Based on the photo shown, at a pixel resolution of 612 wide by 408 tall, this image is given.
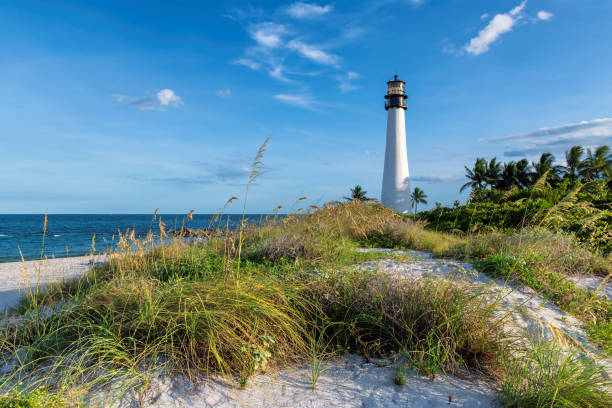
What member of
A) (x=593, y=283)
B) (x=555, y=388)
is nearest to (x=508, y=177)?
(x=593, y=283)

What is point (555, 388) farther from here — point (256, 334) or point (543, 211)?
point (543, 211)

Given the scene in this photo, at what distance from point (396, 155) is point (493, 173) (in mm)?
20380

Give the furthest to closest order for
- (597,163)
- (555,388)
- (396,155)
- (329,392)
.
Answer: (597,163), (396,155), (329,392), (555,388)

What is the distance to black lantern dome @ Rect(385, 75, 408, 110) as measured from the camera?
23250 millimetres

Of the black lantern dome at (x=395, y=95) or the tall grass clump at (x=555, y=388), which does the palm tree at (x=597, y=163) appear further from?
the tall grass clump at (x=555, y=388)

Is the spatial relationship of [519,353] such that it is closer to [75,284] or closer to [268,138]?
[268,138]

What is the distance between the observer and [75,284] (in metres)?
5.52

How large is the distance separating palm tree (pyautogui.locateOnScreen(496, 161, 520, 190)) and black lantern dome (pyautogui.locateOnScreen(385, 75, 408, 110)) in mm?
19050

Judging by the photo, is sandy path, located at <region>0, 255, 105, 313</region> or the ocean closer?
sandy path, located at <region>0, 255, 105, 313</region>

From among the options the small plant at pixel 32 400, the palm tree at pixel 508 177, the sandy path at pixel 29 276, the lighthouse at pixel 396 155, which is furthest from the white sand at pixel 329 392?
the palm tree at pixel 508 177

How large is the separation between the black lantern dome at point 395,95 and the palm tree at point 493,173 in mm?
19313

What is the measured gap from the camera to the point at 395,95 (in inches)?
918

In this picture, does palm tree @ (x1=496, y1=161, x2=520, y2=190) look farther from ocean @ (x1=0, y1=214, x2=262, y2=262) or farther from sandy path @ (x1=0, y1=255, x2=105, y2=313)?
sandy path @ (x1=0, y1=255, x2=105, y2=313)

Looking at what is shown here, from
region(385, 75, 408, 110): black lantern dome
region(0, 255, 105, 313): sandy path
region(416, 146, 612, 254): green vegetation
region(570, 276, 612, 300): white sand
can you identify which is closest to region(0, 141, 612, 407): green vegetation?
region(570, 276, 612, 300): white sand
